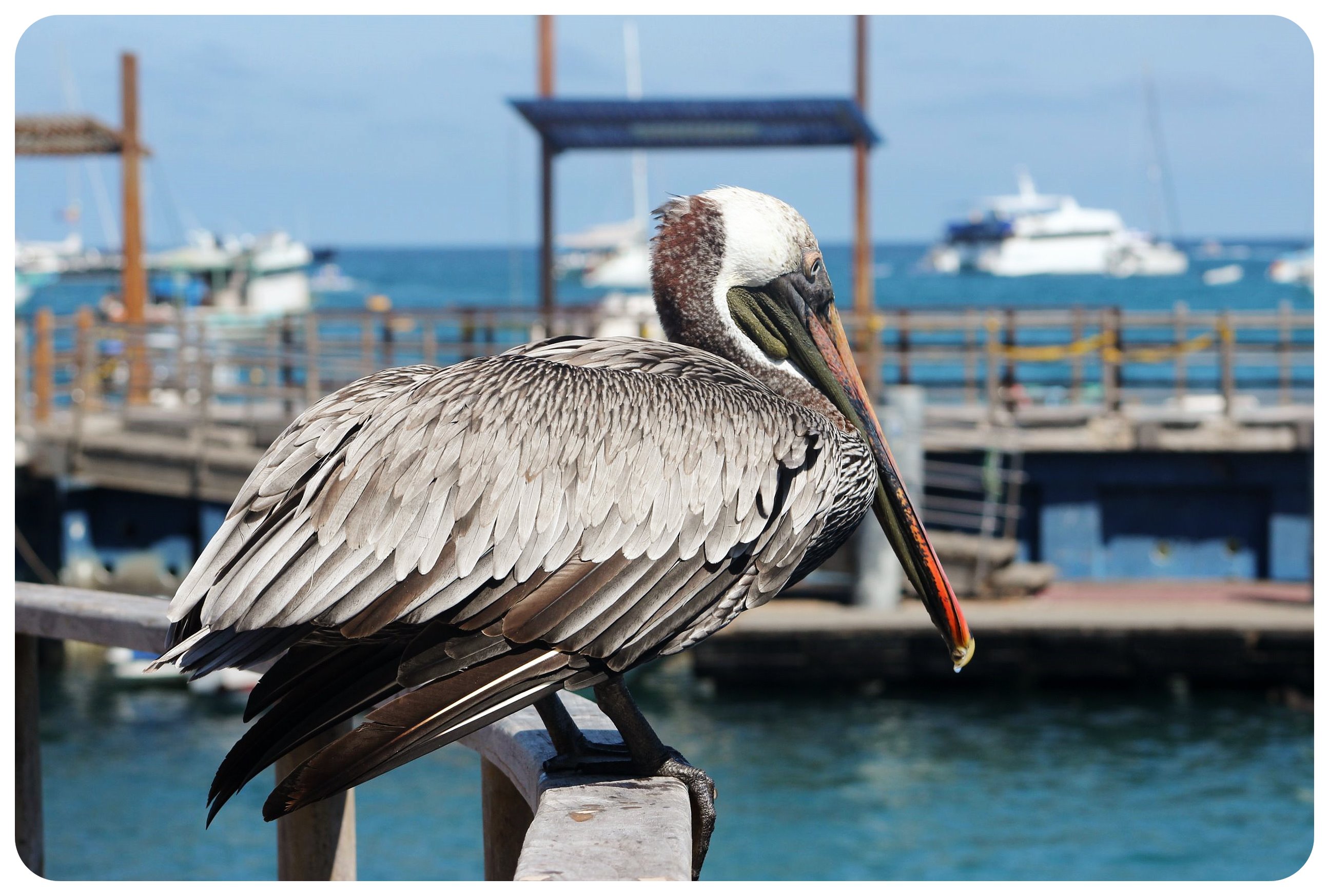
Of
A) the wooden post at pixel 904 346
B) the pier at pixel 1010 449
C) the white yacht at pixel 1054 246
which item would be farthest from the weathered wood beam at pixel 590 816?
the white yacht at pixel 1054 246

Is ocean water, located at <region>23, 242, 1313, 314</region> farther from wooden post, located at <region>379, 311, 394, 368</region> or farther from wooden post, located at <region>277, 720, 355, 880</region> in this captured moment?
wooden post, located at <region>277, 720, 355, 880</region>

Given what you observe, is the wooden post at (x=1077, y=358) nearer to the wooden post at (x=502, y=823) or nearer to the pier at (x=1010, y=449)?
the pier at (x=1010, y=449)

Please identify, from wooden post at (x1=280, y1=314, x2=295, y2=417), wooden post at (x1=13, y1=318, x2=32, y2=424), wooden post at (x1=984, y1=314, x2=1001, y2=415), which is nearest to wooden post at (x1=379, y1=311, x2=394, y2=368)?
wooden post at (x1=280, y1=314, x2=295, y2=417)

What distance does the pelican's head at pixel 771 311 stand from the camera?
2.51 metres

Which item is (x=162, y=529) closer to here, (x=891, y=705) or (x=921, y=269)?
(x=891, y=705)

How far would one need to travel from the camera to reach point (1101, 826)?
952 cm

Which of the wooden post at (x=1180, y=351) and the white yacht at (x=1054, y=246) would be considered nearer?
the wooden post at (x=1180, y=351)

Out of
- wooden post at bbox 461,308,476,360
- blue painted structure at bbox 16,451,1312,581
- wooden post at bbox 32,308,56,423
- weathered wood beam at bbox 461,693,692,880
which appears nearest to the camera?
weathered wood beam at bbox 461,693,692,880

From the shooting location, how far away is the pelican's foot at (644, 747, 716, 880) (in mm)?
2232

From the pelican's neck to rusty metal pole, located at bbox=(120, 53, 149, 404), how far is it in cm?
1211

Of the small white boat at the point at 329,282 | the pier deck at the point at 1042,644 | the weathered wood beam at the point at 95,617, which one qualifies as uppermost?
the small white boat at the point at 329,282

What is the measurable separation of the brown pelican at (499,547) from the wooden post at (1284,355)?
11.4 metres

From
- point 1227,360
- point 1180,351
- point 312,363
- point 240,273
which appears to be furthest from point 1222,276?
point 312,363

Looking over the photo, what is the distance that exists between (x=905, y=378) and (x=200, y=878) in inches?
302
